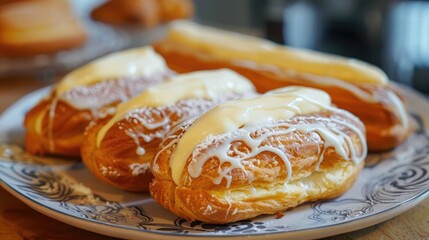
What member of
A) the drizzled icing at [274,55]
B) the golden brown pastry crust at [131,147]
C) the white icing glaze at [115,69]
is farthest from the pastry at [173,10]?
the golden brown pastry crust at [131,147]

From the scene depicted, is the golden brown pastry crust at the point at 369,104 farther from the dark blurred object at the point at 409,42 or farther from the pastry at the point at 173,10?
the dark blurred object at the point at 409,42

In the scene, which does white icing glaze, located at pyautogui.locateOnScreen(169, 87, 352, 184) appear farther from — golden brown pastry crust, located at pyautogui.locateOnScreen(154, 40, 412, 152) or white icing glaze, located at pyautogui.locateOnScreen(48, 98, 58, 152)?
white icing glaze, located at pyautogui.locateOnScreen(48, 98, 58, 152)

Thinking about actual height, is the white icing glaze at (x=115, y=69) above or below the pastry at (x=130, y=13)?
above

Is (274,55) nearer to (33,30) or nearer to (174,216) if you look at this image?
(174,216)

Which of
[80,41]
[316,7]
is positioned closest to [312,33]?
[316,7]

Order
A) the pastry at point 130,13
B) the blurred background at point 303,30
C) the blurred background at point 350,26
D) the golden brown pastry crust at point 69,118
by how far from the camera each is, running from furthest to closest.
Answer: the blurred background at point 350,26, the pastry at point 130,13, the blurred background at point 303,30, the golden brown pastry crust at point 69,118
